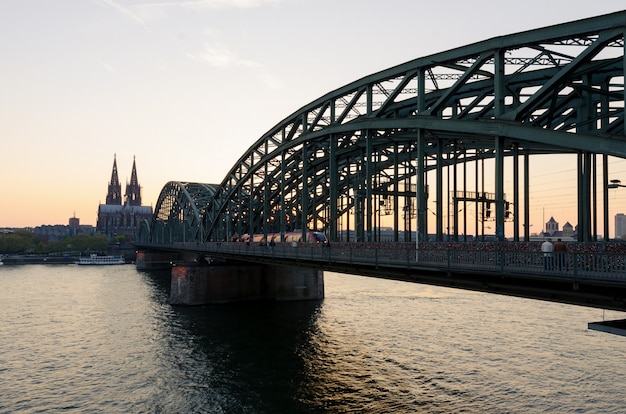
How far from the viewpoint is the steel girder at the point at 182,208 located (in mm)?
115062

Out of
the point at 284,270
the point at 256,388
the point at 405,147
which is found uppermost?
the point at 405,147

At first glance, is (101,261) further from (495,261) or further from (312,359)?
(495,261)

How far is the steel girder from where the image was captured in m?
115

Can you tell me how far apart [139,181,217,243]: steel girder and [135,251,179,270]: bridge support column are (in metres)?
5.35

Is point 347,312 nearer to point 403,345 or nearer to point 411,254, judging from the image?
point 403,345

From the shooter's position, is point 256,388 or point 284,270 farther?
point 284,270

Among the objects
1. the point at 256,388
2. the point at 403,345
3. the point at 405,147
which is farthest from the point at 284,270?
the point at 256,388

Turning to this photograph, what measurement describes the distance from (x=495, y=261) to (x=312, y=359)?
19.7 m

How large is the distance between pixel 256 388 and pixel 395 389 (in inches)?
309

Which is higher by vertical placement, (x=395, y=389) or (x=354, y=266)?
(x=354, y=266)

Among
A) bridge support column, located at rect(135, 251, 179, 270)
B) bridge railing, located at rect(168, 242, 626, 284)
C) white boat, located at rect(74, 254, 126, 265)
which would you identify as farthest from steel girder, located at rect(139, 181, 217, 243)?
bridge railing, located at rect(168, 242, 626, 284)

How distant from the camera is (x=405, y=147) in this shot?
54719 millimetres

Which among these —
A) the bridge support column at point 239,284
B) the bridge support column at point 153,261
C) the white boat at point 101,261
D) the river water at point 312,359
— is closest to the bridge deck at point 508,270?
the river water at point 312,359

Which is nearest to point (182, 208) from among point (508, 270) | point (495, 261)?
point (495, 261)
